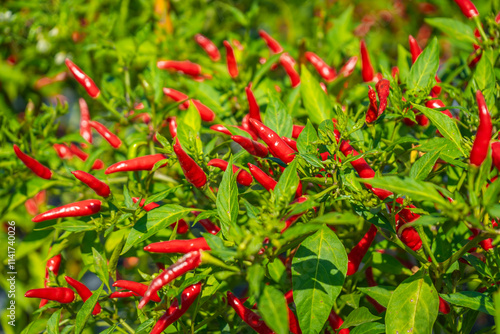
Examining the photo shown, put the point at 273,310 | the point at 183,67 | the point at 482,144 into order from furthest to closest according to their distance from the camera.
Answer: the point at 183,67
the point at 482,144
the point at 273,310

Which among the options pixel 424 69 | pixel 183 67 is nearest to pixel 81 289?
pixel 183 67

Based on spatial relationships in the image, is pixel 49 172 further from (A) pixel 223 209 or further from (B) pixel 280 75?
(B) pixel 280 75

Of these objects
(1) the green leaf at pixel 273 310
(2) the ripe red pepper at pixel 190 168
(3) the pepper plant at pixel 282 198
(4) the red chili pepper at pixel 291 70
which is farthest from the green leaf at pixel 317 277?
(4) the red chili pepper at pixel 291 70

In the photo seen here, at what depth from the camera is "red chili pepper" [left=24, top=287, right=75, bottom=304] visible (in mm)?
1282

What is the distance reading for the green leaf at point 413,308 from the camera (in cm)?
103

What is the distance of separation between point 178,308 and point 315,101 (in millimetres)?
873

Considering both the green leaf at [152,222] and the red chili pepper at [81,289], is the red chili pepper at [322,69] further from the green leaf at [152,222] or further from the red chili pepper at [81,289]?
the red chili pepper at [81,289]

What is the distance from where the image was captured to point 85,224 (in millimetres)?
1363

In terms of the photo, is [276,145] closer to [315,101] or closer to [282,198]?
[282,198]

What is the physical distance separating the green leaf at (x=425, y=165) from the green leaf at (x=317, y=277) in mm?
275

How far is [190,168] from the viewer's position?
3.95 ft

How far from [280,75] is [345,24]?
0.79 metres

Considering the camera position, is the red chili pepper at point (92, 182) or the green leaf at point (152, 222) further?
the red chili pepper at point (92, 182)

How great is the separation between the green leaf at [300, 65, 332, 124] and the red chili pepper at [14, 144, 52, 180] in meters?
1.05
